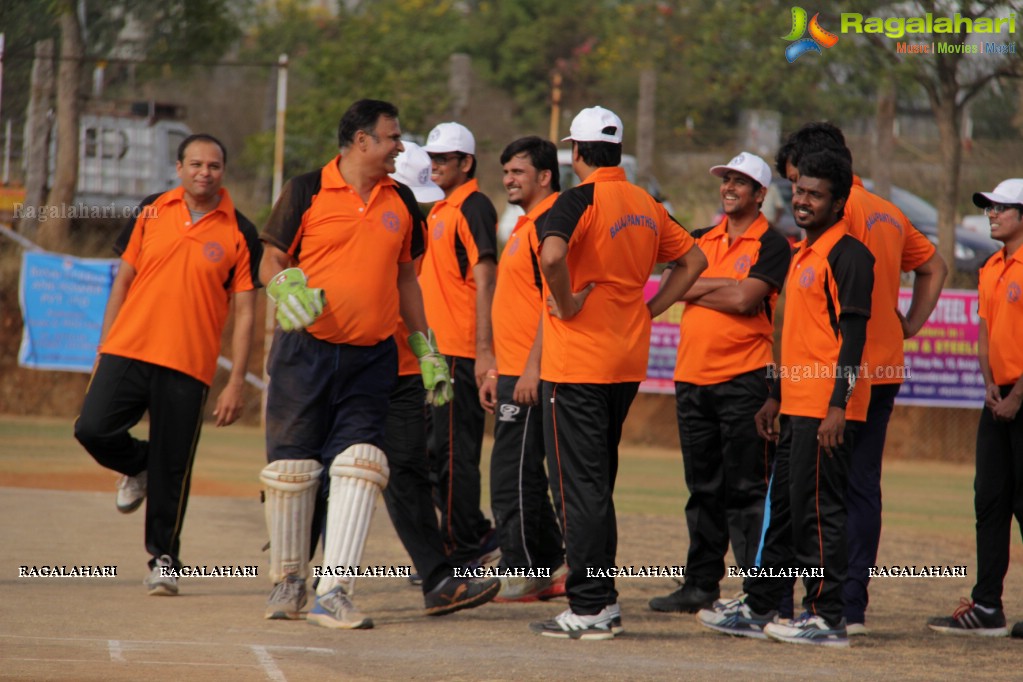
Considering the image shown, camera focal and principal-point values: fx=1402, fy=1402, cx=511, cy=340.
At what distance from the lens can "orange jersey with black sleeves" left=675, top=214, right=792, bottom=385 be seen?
7.31m

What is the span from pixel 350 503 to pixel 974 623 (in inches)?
131

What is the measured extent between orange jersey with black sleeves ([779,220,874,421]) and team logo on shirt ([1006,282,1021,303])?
4.55 feet

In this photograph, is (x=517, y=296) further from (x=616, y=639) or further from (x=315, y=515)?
(x=616, y=639)

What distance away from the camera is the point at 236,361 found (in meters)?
7.28

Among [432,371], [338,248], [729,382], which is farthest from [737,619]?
[338,248]

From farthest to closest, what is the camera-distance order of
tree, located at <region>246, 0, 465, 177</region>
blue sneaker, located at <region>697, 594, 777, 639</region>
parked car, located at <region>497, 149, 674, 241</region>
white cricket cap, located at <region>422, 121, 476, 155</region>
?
1. tree, located at <region>246, 0, 465, 177</region>
2. parked car, located at <region>497, 149, 674, 241</region>
3. white cricket cap, located at <region>422, 121, 476, 155</region>
4. blue sneaker, located at <region>697, 594, 777, 639</region>

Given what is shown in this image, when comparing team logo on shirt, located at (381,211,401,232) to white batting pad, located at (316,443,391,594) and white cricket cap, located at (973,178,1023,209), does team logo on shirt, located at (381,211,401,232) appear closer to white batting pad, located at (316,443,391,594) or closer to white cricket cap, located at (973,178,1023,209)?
white batting pad, located at (316,443,391,594)

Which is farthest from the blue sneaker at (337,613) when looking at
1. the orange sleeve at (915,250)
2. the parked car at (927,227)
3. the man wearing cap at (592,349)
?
the parked car at (927,227)

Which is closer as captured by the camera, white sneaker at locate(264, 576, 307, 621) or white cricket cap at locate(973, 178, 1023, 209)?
white sneaker at locate(264, 576, 307, 621)

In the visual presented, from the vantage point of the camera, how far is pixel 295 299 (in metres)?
6.30

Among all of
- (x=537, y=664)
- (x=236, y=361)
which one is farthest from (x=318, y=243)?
(x=537, y=664)

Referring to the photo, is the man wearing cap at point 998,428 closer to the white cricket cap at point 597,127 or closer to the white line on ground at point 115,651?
the white cricket cap at point 597,127

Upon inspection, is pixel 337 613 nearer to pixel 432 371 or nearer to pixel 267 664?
pixel 267 664

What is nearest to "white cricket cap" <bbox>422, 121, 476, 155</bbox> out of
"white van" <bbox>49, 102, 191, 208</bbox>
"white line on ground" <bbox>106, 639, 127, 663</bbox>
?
"white line on ground" <bbox>106, 639, 127, 663</bbox>
